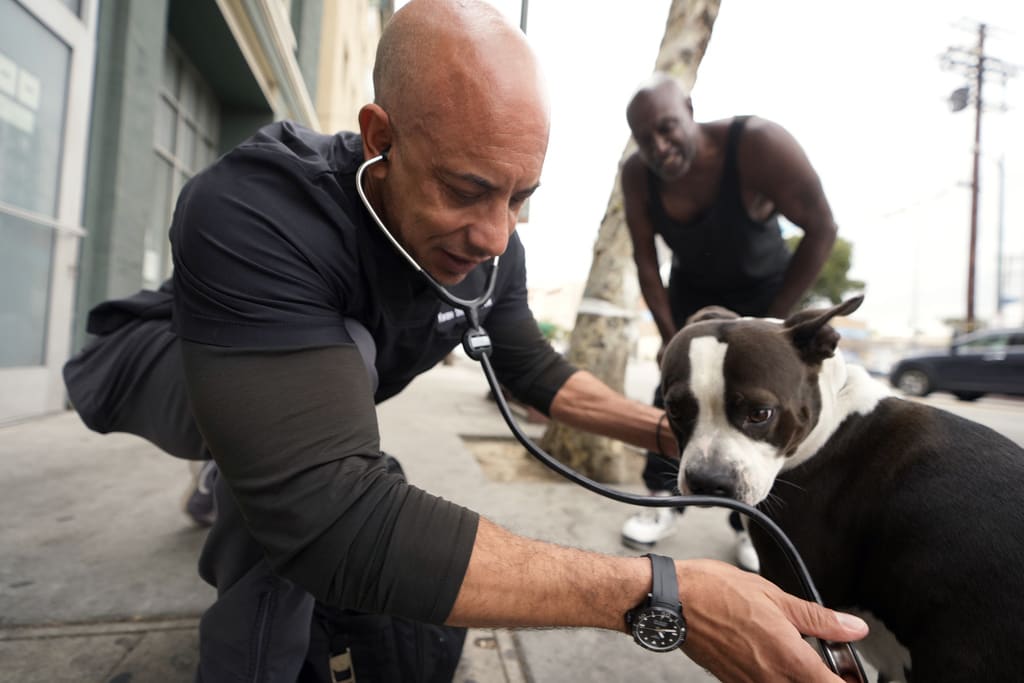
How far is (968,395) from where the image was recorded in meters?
13.2

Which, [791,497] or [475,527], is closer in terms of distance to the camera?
[475,527]

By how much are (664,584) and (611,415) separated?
94 centimetres

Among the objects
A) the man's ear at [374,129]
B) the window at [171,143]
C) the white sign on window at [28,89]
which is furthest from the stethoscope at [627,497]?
the window at [171,143]

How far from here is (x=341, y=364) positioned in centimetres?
117

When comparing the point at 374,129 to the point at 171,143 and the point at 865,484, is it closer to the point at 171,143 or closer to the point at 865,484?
the point at 865,484

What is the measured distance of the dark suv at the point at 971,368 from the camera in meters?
11.9

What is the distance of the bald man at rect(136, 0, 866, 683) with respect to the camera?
1.03m

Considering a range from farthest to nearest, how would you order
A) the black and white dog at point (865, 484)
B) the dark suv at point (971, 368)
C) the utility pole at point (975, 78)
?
the utility pole at point (975, 78), the dark suv at point (971, 368), the black and white dog at point (865, 484)

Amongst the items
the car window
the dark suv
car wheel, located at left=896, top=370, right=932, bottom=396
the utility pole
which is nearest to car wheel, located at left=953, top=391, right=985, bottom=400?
the dark suv

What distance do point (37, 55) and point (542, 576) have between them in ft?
14.7

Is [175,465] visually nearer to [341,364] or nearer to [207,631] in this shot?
[207,631]

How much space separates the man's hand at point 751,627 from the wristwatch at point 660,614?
0.06 ft

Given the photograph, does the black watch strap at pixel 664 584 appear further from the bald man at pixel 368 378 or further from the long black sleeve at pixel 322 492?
the long black sleeve at pixel 322 492

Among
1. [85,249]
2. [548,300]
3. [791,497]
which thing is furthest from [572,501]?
[85,249]
